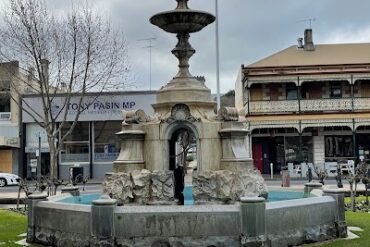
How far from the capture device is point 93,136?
3988 centimetres

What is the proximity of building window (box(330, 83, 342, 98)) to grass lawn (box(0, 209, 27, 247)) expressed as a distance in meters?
27.9

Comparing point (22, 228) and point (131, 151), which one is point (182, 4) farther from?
point (22, 228)

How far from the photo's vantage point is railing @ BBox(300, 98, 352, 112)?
39469 millimetres

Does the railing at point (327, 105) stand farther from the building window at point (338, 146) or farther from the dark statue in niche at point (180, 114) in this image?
the dark statue in niche at point (180, 114)

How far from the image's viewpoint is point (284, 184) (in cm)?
2475

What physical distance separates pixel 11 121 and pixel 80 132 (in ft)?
16.6

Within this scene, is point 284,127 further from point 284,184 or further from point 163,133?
point 163,133

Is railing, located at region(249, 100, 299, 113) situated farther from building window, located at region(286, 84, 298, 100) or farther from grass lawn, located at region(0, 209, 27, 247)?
A: grass lawn, located at region(0, 209, 27, 247)

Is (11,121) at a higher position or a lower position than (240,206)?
higher

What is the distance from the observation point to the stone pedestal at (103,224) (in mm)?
10148

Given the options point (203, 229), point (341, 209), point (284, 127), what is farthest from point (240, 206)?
point (284, 127)

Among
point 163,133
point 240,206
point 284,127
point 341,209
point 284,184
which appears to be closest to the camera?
point 240,206

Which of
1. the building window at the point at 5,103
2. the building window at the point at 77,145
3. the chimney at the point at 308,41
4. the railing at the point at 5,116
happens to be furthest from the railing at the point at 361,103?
the building window at the point at 5,103

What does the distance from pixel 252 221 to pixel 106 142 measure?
99.7 ft
